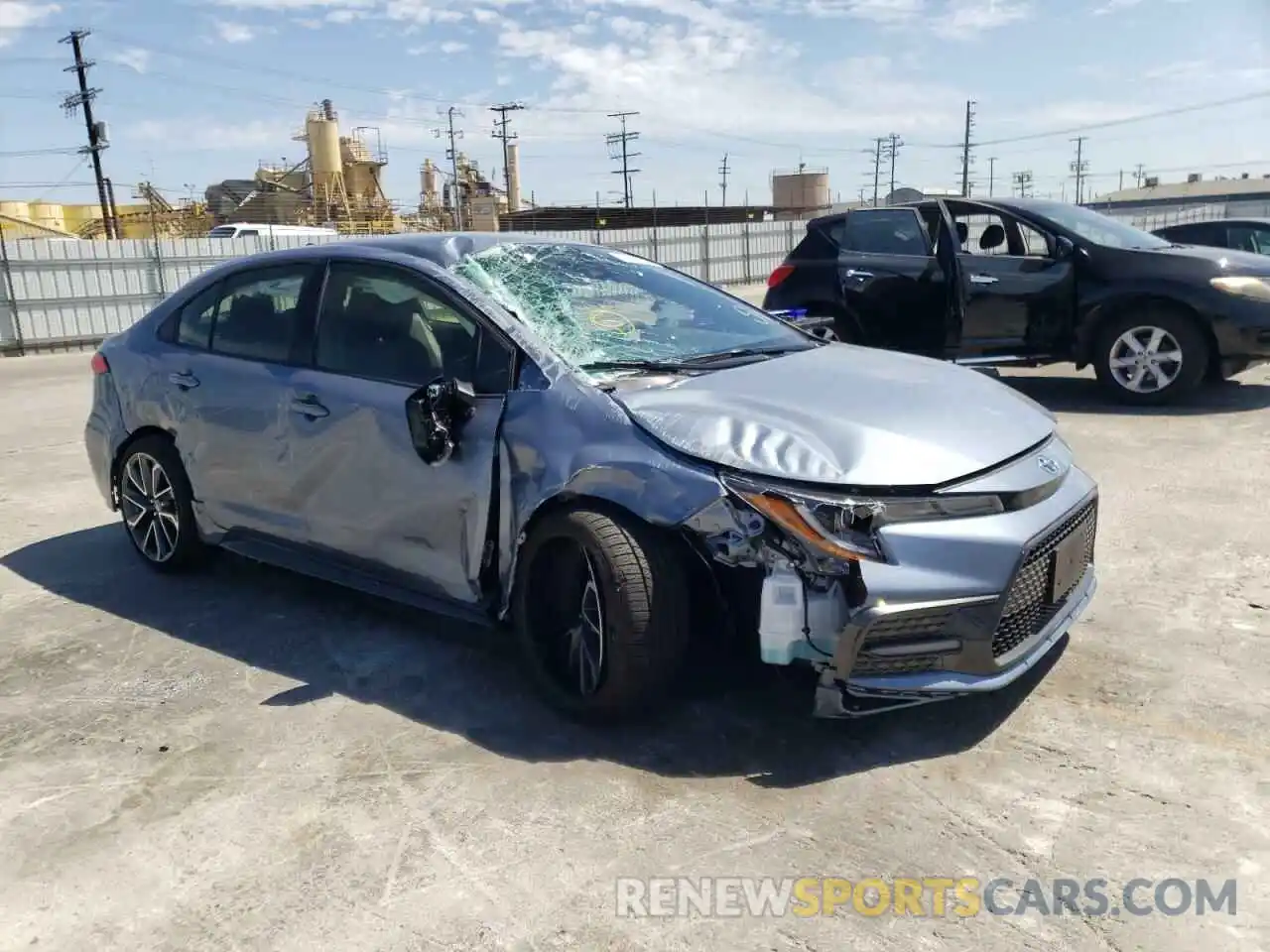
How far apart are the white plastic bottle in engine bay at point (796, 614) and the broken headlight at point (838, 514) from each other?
11 cm

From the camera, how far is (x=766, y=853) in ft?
8.43

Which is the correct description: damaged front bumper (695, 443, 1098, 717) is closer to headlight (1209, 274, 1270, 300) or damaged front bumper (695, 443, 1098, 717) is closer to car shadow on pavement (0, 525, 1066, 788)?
car shadow on pavement (0, 525, 1066, 788)

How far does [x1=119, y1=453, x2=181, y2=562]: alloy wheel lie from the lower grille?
3578mm

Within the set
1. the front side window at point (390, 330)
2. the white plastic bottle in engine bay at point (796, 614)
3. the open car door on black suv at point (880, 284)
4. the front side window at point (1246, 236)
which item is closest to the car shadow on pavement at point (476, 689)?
the white plastic bottle in engine bay at point (796, 614)

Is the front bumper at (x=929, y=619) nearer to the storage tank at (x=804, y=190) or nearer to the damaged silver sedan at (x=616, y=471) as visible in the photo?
the damaged silver sedan at (x=616, y=471)

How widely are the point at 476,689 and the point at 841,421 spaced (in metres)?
1.56

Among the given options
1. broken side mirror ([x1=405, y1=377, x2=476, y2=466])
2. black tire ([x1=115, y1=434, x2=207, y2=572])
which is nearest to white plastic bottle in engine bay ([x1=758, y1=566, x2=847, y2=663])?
broken side mirror ([x1=405, y1=377, x2=476, y2=466])

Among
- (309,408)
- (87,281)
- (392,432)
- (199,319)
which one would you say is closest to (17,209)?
(87,281)

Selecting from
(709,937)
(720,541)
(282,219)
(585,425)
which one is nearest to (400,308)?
(585,425)

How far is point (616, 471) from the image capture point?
3.06 meters

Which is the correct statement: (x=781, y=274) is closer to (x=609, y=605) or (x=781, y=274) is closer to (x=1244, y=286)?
(x=1244, y=286)

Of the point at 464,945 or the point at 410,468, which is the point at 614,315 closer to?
the point at 410,468

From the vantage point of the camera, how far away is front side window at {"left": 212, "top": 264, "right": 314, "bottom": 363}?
Answer: 4.23 meters

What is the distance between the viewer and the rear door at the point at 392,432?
11.4 ft
